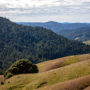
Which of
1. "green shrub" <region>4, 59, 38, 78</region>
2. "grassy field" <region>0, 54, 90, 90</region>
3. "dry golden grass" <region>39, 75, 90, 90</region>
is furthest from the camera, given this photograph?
"green shrub" <region>4, 59, 38, 78</region>

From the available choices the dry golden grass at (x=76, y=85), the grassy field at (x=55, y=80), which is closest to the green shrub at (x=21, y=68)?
the grassy field at (x=55, y=80)

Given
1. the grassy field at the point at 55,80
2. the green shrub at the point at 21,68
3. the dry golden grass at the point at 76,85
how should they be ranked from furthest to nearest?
the green shrub at the point at 21,68, the grassy field at the point at 55,80, the dry golden grass at the point at 76,85

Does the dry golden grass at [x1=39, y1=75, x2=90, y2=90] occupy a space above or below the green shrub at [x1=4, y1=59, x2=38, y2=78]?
above

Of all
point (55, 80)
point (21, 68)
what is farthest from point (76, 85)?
point (21, 68)

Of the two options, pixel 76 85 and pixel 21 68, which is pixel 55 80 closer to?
pixel 76 85

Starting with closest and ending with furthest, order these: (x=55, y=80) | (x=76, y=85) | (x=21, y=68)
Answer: (x=76, y=85), (x=55, y=80), (x=21, y=68)

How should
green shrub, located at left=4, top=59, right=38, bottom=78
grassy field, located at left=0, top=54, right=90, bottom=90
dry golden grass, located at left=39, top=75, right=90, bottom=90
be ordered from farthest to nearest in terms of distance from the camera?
green shrub, located at left=4, top=59, right=38, bottom=78 < grassy field, located at left=0, top=54, right=90, bottom=90 < dry golden grass, located at left=39, top=75, right=90, bottom=90

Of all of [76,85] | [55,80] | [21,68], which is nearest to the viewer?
[76,85]

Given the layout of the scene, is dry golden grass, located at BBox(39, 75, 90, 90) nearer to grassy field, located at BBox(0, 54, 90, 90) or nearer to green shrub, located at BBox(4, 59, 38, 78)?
grassy field, located at BBox(0, 54, 90, 90)

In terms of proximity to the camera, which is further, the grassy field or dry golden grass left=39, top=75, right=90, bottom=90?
the grassy field

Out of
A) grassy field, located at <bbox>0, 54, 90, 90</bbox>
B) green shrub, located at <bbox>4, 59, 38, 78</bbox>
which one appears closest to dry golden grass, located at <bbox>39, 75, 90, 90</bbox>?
grassy field, located at <bbox>0, 54, 90, 90</bbox>

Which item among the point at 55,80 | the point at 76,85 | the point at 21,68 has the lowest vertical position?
the point at 21,68

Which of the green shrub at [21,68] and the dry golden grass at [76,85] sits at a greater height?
the dry golden grass at [76,85]

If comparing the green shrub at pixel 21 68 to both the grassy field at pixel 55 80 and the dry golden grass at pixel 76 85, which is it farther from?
the dry golden grass at pixel 76 85
